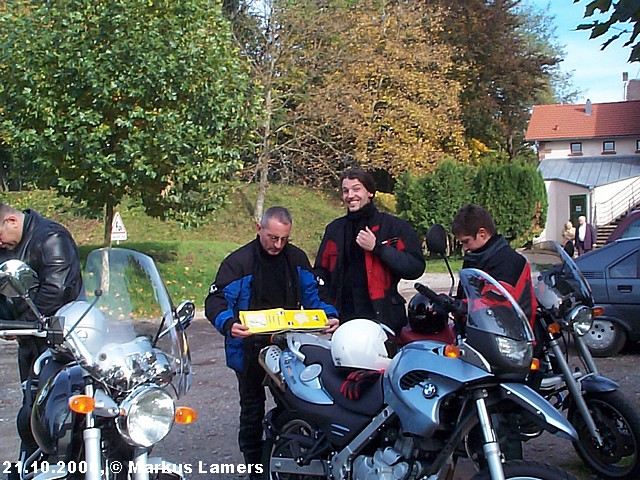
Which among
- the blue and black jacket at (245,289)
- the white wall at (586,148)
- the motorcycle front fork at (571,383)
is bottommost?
the motorcycle front fork at (571,383)

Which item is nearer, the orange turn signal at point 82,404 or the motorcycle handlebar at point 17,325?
the orange turn signal at point 82,404

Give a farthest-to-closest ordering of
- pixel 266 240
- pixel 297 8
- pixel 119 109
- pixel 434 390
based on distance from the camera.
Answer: pixel 297 8, pixel 119 109, pixel 266 240, pixel 434 390

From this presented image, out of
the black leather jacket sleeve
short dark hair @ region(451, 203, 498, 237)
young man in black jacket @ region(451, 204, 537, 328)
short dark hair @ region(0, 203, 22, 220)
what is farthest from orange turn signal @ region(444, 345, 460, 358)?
short dark hair @ region(0, 203, 22, 220)

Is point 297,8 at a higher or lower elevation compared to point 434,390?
higher

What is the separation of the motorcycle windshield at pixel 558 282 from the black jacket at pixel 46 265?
276 centimetres

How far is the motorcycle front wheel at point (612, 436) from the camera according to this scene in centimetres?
493

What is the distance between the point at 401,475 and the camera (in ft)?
12.1

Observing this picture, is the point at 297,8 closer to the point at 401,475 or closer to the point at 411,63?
the point at 411,63

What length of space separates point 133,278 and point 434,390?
1.49 meters

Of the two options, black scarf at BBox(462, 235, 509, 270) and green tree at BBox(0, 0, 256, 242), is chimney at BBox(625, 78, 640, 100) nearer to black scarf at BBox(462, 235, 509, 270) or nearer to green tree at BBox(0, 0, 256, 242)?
green tree at BBox(0, 0, 256, 242)

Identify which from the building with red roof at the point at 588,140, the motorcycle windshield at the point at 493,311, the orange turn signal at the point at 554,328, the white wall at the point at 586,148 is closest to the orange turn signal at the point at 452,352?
the motorcycle windshield at the point at 493,311

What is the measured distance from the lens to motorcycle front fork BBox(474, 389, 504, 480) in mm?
3240

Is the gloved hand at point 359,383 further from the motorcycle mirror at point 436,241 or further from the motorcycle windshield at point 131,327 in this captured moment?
the motorcycle windshield at point 131,327

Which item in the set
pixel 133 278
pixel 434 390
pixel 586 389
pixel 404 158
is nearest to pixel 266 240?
pixel 133 278
